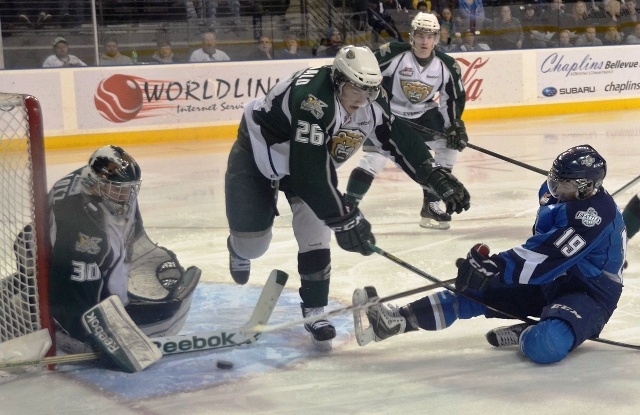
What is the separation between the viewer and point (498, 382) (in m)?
2.70

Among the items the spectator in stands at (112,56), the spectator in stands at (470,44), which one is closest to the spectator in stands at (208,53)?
the spectator in stands at (112,56)

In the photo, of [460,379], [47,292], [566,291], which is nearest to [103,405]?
[47,292]

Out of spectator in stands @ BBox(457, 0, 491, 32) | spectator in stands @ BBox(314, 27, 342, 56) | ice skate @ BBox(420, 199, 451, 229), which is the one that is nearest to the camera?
ice skate @ BBox(420, 199, 451, 229)

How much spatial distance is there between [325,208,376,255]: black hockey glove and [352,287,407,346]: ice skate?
0.17m

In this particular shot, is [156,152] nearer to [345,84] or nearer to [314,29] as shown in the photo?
[314,29]

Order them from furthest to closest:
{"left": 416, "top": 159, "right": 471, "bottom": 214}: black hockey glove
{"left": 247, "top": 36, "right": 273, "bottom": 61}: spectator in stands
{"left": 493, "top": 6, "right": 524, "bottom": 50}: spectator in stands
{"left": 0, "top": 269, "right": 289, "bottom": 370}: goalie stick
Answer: {"left": 493, "top": 6, "right": 524, "bottom": 50}: spectator in stands < {"left": 247, "top": 36, "right": 273, "bottom": 61}: spectator in stands < {"left": 416, "top": 159, "right": 471, "bottom": 214}: black hockey glove < {"left": 0, "top": 269, "right": 289, "bottom": 370}: goalie stick

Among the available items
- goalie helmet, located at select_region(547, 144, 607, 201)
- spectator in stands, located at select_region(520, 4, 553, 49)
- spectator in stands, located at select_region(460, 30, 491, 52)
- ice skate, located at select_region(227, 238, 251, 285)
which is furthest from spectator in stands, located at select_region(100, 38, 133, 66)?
goalie helmet, located at select_region(547, 144, 607, 201)

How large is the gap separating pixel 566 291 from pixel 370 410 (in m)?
0.77

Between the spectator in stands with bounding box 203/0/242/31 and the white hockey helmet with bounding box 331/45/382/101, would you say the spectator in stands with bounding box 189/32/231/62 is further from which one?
the white hockey helmet with bounding box 331/45/382/101

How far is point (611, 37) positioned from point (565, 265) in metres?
8.43

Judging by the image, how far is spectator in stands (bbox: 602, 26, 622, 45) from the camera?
10.4m

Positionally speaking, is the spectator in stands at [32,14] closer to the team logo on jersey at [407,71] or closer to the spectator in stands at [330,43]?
the spectator in stands at [330,43]

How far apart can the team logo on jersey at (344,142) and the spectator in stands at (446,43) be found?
6.86 meters

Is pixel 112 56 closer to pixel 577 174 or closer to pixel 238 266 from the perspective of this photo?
pixel 238 266
